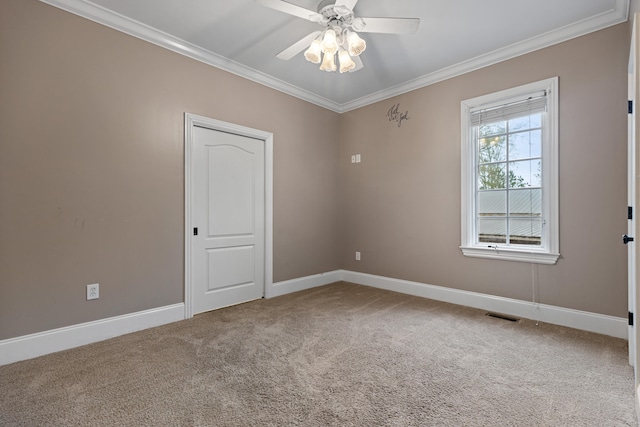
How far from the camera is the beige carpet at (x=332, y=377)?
1599 mm

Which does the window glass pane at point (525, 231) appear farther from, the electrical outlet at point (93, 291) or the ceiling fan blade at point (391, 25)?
the electrical outlet at point (93, 291)

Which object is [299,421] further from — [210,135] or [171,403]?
[210,135]

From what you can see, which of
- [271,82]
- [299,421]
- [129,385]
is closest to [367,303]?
[299,421]

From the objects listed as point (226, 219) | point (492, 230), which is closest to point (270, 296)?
point (226, 219)

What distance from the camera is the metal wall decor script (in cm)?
399

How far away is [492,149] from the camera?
3.33m

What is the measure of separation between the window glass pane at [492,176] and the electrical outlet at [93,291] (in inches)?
150

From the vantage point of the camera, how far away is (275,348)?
2398 mm

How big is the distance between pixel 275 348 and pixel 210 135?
225cm

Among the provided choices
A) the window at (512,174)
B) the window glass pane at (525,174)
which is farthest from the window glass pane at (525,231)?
the window glass pane at (525,174)

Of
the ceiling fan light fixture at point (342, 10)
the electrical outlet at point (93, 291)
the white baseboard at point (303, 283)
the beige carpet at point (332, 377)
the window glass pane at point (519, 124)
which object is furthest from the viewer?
the white baseboard at point (303, 283)

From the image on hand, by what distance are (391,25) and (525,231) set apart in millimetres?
2350

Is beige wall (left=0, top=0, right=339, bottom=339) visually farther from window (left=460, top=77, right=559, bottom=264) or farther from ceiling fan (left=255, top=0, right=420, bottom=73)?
window (left=460, top=77, right=559, bottom=264)

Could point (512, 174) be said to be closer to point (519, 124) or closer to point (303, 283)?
point (519, 124)
